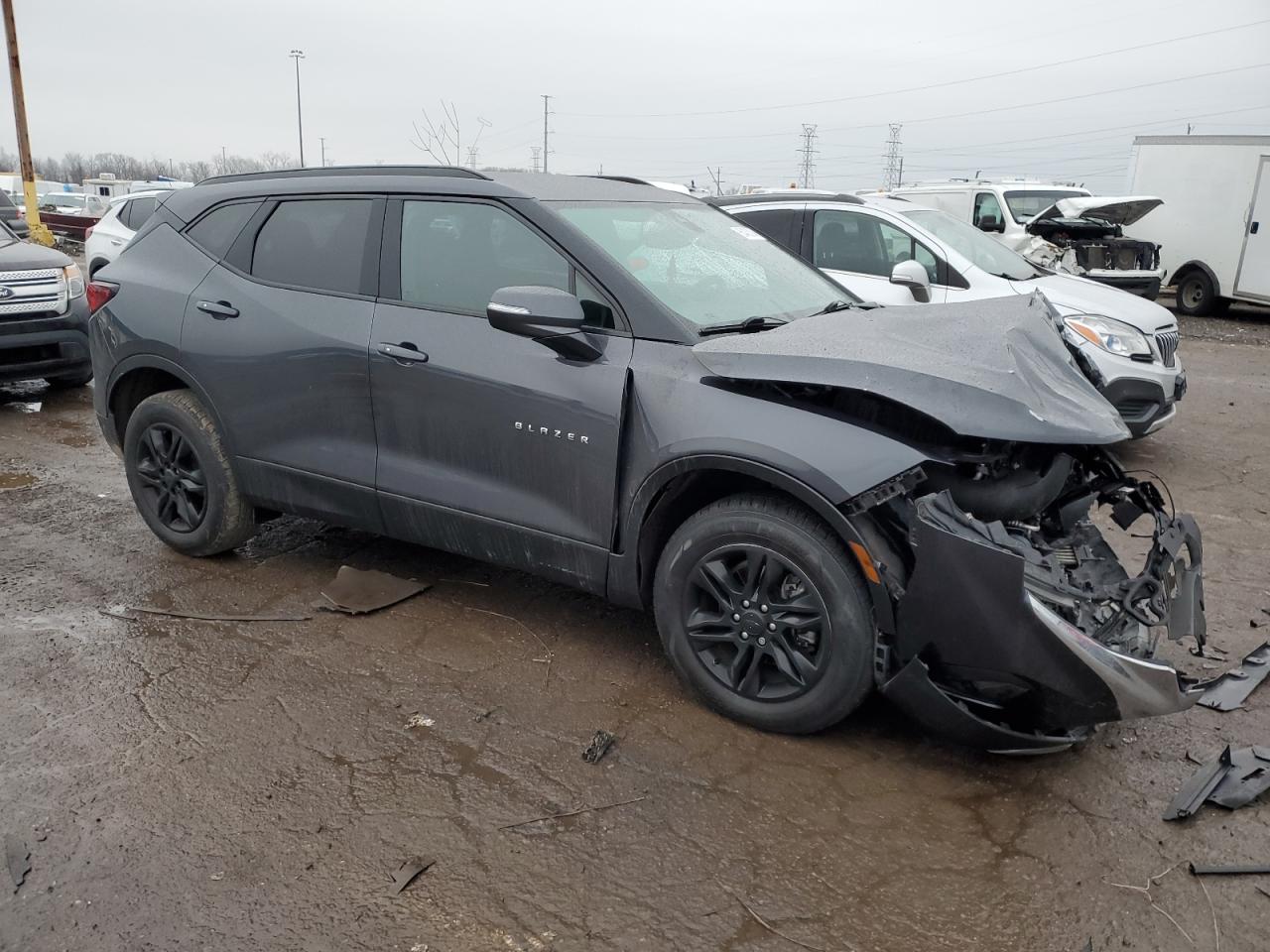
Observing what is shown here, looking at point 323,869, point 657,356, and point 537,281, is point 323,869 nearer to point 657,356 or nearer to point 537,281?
point 657,356

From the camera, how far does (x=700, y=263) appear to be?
3.84m

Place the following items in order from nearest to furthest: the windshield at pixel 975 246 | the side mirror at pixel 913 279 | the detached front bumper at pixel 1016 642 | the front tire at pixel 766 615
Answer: the detached front bumper at pixel 1016 642, the front tire at pixel 766 615, the side mirror at pixel 913 279, the windshield at pixel 975 246

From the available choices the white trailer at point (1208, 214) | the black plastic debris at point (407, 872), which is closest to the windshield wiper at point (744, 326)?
the black plastic debris at point (407, 872)

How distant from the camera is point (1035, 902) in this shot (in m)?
2.51

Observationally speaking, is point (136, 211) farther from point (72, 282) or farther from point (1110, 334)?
point (1110, 334)

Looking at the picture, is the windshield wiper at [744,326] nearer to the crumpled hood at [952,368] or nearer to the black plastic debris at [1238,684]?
the crumpled hood at [952,368]

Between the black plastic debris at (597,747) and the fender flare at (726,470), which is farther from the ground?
the fender flare at (726,470)

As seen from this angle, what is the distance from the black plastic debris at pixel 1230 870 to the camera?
259 centimetres

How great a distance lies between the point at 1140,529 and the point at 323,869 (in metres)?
4.43

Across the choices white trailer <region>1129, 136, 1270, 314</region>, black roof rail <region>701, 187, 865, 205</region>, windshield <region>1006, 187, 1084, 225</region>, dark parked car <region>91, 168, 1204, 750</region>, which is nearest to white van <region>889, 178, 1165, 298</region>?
windshield <region>1006, 187, 1084, 225</region>

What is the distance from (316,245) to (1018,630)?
3.18m

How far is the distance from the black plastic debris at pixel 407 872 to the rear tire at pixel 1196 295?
16.6m

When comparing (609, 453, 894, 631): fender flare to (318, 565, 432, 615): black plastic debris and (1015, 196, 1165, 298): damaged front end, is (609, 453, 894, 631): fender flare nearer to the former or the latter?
(318, 565, 432, 615): black plastic debris

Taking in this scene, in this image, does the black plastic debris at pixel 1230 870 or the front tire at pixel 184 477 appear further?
the front tire at pixel 184 477
